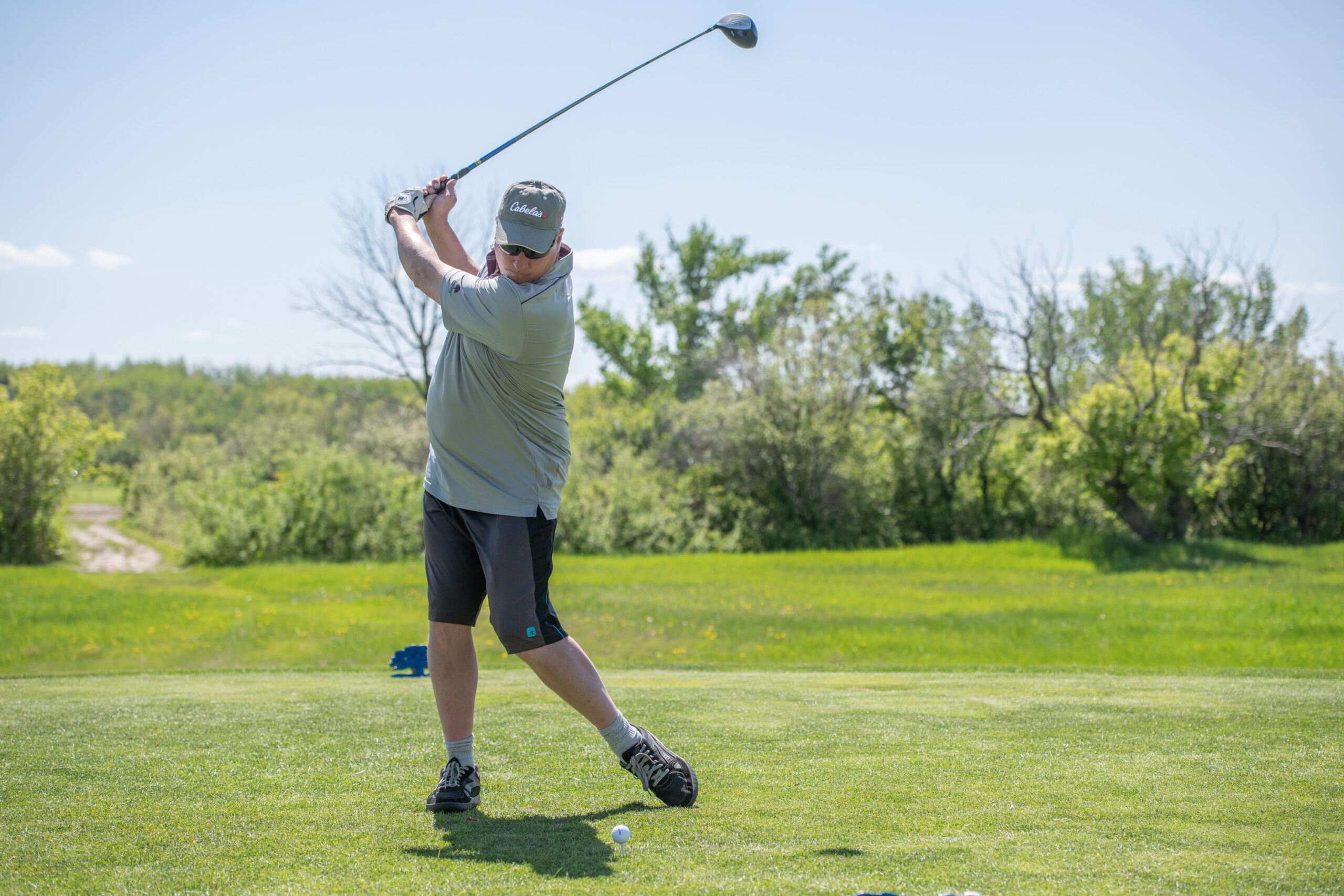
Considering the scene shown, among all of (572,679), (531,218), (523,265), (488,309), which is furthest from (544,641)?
(531,218)

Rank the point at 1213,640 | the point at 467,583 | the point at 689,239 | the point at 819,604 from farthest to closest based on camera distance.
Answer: the point at 689,239 < the point at 819,604 < the point at 1213,640 < the point at 467,583

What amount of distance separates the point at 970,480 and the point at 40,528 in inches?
882

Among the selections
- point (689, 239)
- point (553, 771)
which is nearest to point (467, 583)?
point (553, 771)

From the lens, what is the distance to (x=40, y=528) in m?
21.4

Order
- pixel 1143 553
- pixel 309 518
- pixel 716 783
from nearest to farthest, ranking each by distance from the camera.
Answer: pixel 716 783
pixel 1143 553
pixel 309 518

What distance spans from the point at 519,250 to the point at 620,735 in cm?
162

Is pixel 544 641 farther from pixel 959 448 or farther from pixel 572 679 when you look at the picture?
pixel 959 448

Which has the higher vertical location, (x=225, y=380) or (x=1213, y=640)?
(x=225, y=380)

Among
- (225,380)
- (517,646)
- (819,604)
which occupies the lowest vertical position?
(819,604)

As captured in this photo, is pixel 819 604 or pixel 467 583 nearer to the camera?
pixel 467 583

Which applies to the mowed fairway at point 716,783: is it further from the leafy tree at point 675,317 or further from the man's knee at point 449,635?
the leafy tree at point 675,317

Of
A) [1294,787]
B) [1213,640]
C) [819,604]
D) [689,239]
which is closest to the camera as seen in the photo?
[1294,787]

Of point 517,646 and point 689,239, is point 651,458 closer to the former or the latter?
point 689,239

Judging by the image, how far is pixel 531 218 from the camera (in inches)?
124
